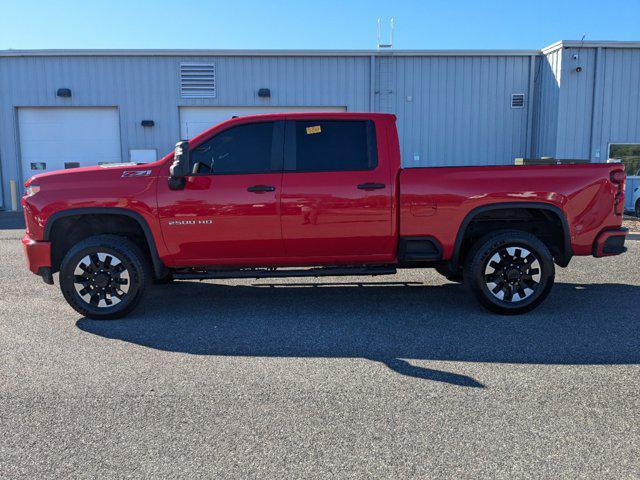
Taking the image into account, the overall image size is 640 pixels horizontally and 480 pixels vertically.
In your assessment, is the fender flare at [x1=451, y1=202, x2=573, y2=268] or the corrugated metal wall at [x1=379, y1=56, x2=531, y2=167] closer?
the fender flare at [x1=451, y1=202, x2=573, y2=268]

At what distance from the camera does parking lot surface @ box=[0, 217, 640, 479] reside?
284 cm

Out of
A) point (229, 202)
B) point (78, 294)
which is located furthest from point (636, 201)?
point (78, 294)

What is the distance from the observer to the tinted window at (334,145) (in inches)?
213

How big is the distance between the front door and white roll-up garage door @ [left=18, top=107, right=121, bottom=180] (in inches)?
538

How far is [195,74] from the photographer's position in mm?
17172

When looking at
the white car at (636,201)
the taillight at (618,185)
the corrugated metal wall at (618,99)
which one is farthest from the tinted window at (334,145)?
the corrugated metal wall at (618,99)

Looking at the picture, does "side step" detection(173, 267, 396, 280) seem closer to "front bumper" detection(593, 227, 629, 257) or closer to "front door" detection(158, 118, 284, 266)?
"front door" detection(158, 118, 284, 266)

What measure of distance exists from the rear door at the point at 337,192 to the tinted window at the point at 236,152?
24 cm

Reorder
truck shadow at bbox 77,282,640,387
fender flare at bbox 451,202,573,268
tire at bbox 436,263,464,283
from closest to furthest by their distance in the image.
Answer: truck shadow at bbox 77,282,640,387, fender flare at bbox 451,202,573,268, tire at bbox 436,263,464,283

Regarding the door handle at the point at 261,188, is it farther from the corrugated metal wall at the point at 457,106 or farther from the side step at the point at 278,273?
the corrugated metal wall at the point at 457,106

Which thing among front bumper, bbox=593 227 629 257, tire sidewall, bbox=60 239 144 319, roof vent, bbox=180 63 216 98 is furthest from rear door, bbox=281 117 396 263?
roof vent, bbox=180 63 216 98

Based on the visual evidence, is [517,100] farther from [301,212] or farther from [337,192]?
[301,212]

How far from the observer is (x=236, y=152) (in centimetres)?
541

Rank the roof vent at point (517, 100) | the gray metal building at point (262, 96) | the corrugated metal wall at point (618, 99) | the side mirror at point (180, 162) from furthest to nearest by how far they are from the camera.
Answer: the roof vent at point (517, 100)
the gray metal building at point (262, 96)
the corrugated metal wall at point (618, 99)
the side mirror at point (180, 162)
